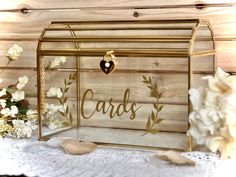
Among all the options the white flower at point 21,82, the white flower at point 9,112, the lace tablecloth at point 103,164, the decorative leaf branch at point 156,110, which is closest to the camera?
the lace tablecloth at point 103,164

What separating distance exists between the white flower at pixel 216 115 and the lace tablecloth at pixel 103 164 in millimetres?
57

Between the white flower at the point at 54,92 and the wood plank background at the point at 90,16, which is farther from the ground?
the wood plank background at the point at 90,16

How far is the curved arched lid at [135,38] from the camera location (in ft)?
4.35

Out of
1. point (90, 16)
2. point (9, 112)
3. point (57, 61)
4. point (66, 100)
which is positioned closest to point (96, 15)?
point (90, 16)

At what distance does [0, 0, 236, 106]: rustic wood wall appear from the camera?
145 centimetres

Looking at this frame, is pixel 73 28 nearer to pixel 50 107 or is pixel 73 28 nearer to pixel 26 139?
pixel 50 107

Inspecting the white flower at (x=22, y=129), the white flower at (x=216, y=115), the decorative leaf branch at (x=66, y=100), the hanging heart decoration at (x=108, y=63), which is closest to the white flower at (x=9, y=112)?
the white flower at (x=22, y=129)

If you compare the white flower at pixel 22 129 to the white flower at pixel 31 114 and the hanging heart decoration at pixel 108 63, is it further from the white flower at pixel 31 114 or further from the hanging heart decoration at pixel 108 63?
the hanging heart decoration at pixel 108 63

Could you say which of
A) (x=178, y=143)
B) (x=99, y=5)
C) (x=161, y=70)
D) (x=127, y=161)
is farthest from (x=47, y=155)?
(x=99, y=5)

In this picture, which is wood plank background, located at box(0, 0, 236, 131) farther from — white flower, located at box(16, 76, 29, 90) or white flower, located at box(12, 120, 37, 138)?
white flower, located at box(12, 120, 37, 138)

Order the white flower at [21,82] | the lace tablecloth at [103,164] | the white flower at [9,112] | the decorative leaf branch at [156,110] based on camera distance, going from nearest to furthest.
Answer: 1. the lace tablecloth at [103,164]
2. the decorative leaf branch at [156,110]
3. the white flower at [9,112]
4. the white flower at [21,82]

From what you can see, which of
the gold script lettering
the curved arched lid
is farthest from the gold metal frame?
the gold script lettering

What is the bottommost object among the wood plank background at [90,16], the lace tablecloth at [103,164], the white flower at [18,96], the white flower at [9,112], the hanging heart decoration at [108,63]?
the lace tablecloth at [103,164]

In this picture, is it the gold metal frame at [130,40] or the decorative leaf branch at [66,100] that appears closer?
the gold metal frame at [130,40]
